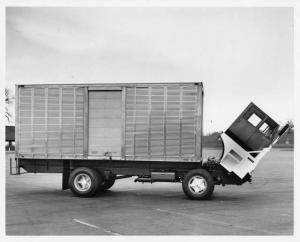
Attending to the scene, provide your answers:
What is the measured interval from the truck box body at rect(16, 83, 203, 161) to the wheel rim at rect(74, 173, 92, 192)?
0.58 meters

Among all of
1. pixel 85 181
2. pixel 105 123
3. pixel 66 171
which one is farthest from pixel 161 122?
pixel 66 171

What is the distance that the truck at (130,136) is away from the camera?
12656mm

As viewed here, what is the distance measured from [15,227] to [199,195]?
554cm

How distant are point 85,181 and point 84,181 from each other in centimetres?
3

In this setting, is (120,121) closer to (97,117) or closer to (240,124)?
(97,117)

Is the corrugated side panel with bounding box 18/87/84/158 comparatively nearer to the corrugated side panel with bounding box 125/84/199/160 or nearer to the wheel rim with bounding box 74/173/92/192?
the wheel rim with bounding box 74/173/92/192

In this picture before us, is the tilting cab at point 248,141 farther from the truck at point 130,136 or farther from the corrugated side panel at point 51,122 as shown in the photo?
the corrugated side panel at point 51,122

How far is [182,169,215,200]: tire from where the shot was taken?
12.4m

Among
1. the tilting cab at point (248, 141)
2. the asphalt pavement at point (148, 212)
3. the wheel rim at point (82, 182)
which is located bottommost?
the asphalt pavement at point (148, 212)

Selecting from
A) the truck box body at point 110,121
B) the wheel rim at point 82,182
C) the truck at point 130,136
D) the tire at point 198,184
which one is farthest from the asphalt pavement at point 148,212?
the truck box body at point 110,121

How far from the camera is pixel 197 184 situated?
12.5 metres

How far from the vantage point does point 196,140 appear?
12.6m

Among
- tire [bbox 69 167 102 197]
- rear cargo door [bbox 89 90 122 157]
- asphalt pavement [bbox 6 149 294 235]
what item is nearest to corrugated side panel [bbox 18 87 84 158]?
rear cargo door [bbox 89 90 122 157]
